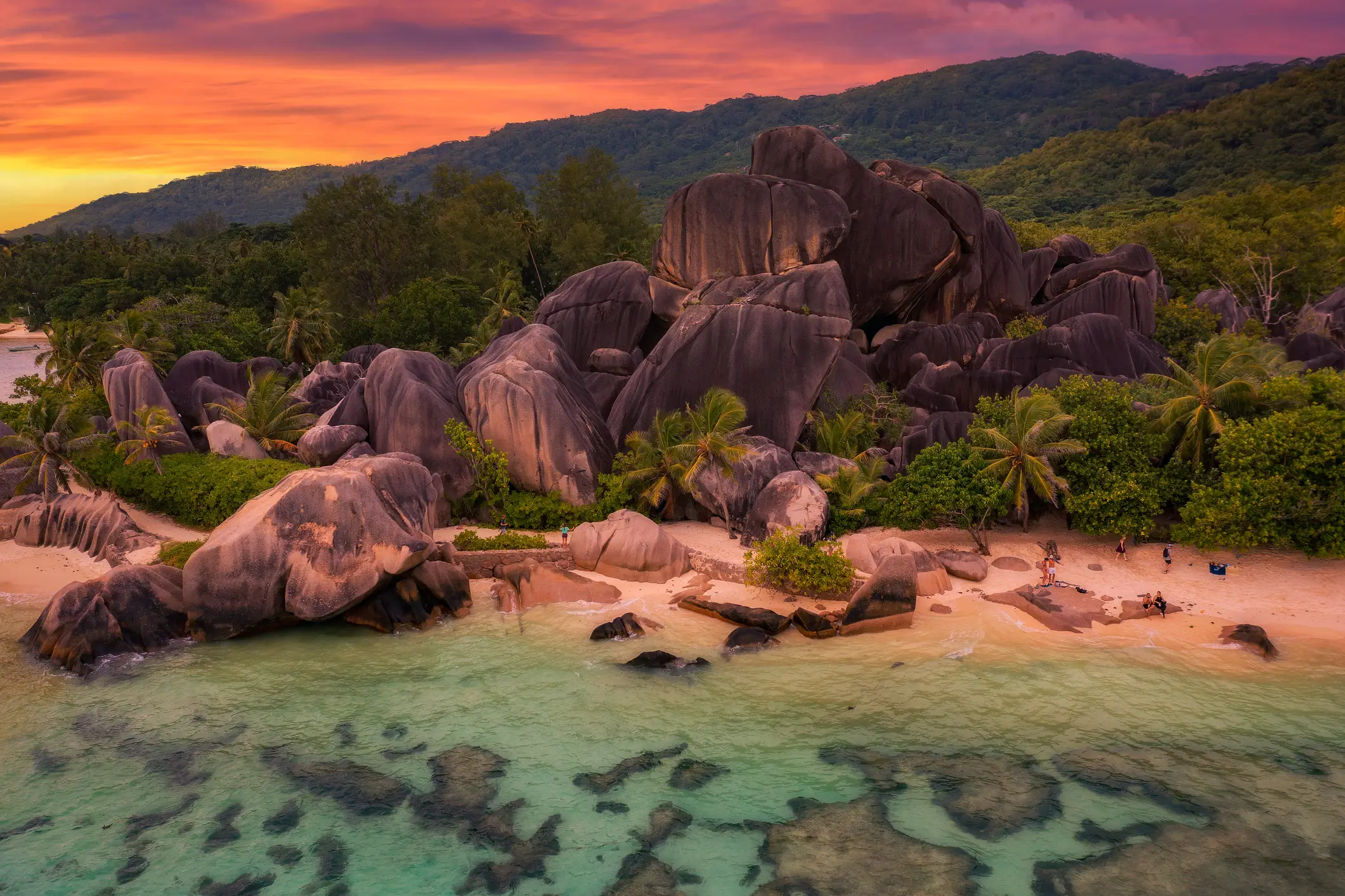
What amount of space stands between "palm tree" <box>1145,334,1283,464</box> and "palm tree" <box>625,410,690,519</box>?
673 inches

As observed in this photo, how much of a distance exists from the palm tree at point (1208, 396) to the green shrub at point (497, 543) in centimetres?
2261

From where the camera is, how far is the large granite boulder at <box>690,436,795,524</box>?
31.7m

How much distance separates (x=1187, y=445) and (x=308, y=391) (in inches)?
1569

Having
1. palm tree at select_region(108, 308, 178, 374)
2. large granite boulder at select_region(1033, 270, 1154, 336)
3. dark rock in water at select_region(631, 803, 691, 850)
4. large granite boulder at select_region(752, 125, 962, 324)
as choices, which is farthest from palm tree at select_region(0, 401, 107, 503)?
large granite boulder at select_region(1033, 270, 1154, 336)

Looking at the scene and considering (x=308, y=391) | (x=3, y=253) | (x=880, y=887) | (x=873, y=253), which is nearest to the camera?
(x=880, y=887)

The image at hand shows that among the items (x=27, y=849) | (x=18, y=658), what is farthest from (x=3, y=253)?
(x=27, y=849)

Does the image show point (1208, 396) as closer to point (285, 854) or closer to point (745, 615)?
point (745, 615)

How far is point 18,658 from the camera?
25.1m

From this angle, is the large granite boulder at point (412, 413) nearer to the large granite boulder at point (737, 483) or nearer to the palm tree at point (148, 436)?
the palm tree at point (148, 436)

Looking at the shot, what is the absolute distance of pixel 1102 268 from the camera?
176 feet

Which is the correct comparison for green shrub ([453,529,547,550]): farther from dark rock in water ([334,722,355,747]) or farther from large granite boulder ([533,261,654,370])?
large granite boulder ([533,261,654,370])

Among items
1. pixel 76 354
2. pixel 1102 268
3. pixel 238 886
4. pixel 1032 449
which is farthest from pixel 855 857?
pixel 1102 268

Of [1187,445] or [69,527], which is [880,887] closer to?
[1187,445]

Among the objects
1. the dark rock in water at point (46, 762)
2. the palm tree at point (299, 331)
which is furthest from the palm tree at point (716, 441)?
the palm tree at point (299, 331)
